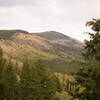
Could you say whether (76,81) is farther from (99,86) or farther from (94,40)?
(94,40)

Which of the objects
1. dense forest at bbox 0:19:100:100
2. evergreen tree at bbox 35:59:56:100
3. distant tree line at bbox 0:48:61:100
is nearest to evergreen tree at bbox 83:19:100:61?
dense forest at bbox 0:19:100:100

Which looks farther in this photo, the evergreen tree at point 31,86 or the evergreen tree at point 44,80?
the evergreen tree at point 44,80

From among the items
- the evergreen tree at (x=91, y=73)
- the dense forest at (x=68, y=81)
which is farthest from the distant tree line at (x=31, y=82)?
the evergreen tree at (x=91, y=73)

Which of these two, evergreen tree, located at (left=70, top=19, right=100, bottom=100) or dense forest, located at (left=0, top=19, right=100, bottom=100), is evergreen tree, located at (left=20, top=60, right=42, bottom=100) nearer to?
dense forest, located at (left=0, top=19, right=100, bottom=100)

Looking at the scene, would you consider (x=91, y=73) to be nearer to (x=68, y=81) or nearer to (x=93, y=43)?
(x=93, y=43)

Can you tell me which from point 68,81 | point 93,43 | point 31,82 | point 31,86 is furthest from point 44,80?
point 93,43

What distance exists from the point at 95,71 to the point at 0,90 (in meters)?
18.7

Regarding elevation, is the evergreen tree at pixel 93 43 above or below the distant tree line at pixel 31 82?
above

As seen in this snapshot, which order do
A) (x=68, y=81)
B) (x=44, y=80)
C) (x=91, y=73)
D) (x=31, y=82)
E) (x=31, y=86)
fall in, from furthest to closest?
(x=44, y=80)
(x=31, y=82)
(x=31, y=86)
(x=68, y=81)
(x=91, y=73)

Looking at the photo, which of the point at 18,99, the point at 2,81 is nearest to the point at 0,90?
the point at 2,81

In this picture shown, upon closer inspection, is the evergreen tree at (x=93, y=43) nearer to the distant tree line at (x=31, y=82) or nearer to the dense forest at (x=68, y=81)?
the dense forest at (x=68, y=81)

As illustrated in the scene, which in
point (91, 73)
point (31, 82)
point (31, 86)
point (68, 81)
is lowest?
point (31, 86)

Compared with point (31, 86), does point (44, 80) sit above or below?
above

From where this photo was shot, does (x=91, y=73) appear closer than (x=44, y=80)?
Yes
